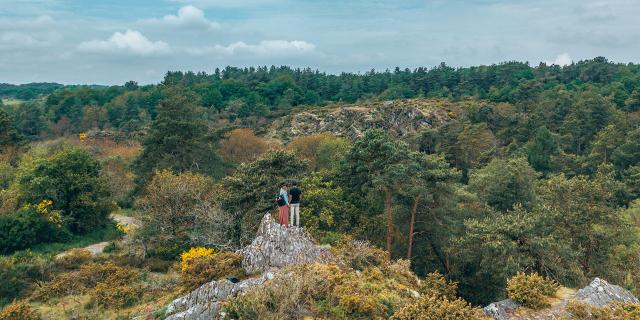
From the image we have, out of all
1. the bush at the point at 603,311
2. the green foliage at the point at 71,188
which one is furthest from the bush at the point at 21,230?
the bush at the point at 603,311

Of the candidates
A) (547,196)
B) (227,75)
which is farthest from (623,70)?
(227,75)

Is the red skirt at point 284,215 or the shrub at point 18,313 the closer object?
the shrub at point 18,313

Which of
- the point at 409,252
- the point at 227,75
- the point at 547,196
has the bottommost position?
the point at 409,252

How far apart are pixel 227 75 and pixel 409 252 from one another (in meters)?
115

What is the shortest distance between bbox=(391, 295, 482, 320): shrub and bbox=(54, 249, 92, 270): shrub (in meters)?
20.5

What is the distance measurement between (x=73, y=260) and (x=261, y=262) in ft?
50.3

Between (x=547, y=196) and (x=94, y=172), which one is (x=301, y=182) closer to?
(x=547, y=196)

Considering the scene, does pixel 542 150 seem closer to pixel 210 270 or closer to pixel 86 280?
pixel 210 270

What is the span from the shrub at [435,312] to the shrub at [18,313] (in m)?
12.8

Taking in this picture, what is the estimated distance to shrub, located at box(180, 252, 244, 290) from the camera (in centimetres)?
1446

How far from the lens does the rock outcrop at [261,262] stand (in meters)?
12.7

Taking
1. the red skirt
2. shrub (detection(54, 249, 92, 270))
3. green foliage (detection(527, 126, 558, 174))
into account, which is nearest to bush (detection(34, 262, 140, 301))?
shrub (detection(54, 249, 92, 270))

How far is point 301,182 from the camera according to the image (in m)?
23.7

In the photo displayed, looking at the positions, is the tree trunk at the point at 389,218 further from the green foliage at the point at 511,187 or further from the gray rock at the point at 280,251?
the gray rock at the point at 280,251
